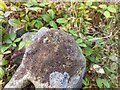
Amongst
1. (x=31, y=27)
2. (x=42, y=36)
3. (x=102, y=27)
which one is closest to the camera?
(x=42, y=36)

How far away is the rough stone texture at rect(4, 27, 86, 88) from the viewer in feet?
3.86

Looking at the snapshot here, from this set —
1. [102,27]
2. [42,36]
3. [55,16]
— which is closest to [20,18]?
[55,16]

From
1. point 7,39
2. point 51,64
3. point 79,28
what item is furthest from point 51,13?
point 51,64

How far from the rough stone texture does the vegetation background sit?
0.58 ft

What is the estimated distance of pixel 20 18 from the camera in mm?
1617

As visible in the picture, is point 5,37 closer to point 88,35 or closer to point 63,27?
point 63,27

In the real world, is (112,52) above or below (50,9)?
below

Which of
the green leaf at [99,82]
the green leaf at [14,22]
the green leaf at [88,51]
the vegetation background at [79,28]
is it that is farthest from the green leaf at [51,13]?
the green leaf at [99,82]

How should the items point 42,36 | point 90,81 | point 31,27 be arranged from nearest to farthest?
1. point 42,36
2. point 90,81
3. point 31,27

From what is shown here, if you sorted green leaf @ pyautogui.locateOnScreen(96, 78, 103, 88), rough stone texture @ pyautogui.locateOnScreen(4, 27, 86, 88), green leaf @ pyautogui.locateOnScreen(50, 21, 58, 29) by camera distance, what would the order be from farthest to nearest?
1. green leaf @ pyautogui.locateOnScreen(50, 21, 58, 29)
2. green leaf @ pyautogui.locateOnScreen(96, 78, 103, 88)
3. rough stone texture @ pyautogui.locateOnScreen(4, 27, 86, 88)

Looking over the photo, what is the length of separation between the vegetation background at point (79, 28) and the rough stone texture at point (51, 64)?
176mm

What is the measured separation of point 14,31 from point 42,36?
35 cm

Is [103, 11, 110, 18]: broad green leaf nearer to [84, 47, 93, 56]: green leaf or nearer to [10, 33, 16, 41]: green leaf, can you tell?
[84, 47, 93, 56]: green leaf

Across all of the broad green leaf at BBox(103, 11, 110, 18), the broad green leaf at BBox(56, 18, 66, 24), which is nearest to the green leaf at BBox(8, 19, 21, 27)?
the broad green leaf at BBox(56, 18, 66, 24)
